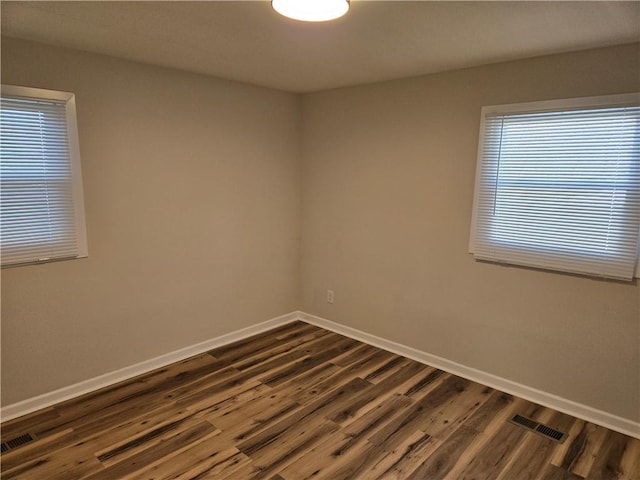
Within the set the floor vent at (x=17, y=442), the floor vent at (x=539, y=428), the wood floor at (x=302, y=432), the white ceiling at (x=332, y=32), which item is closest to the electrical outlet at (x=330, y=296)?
the wood floor at (x=302, y=432)

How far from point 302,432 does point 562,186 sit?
2.31m

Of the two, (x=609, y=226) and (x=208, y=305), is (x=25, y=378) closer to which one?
(x=208, y=305)

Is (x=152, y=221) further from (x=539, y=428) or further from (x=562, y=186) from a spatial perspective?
(x=539, y=428)

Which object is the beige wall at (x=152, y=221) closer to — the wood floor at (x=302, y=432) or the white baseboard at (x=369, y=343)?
the white baseboard at (x=369, y=343)

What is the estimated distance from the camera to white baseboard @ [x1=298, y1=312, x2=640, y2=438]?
2.59 m

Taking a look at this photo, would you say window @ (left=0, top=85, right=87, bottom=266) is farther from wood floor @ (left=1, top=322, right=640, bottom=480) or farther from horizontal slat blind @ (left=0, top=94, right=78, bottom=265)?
wood floor @ (left=1, top=322, right=640, bottom=480)

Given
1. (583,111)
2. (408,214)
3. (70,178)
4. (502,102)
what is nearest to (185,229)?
(70,178)

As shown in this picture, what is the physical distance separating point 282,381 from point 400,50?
2517 millimetres

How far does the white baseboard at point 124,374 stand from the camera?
264 cm

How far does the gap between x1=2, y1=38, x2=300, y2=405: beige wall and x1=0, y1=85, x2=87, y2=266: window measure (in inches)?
3.1

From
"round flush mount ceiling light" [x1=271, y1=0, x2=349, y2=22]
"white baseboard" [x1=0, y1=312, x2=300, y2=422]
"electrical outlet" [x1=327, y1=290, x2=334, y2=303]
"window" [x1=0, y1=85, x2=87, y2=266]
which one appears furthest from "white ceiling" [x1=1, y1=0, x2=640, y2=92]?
"white baseboard" [x1=0, y1=312, x2=300, y2=422]

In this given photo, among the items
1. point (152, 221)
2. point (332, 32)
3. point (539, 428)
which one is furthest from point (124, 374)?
point (539, 428)

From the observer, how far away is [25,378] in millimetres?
2639

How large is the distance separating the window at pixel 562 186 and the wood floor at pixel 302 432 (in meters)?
1.09
